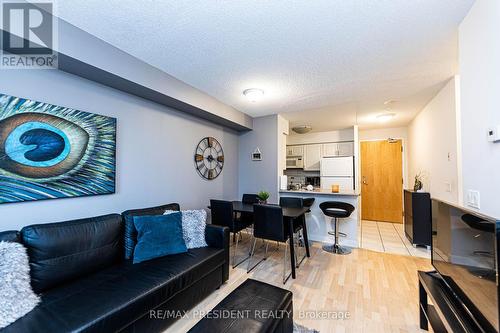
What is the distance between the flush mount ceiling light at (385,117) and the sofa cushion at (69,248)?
15.8 feet

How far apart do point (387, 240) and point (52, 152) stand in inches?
199

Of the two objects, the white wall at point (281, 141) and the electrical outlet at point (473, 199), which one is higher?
the white wall at point (281, 141)

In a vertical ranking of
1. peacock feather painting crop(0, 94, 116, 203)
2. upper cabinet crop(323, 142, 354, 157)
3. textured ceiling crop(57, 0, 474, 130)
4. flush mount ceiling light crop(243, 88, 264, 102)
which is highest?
textured ceiling crop(57, 0, 474, 130)

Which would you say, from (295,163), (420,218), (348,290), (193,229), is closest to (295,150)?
(295,163)

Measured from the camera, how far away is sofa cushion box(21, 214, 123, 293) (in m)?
1.48

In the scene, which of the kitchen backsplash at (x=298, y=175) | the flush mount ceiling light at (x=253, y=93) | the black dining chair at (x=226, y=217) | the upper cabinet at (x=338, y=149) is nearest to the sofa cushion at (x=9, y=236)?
the black dining chair at (x=226, y=217)

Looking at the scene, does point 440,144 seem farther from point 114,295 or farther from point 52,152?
point 52,152

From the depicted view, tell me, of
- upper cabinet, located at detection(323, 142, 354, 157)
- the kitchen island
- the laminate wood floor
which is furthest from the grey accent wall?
upper cabinet, located at detection(323, 142, 354, 157)

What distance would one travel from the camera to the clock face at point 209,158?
11.5 ft

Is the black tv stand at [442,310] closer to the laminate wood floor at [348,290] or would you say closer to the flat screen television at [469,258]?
the flat screen television at [469,258]

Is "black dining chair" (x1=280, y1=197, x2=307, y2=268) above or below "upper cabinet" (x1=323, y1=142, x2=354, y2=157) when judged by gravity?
below

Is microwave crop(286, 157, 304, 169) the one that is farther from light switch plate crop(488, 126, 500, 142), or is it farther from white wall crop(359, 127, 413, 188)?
light switch plate crop(488, 126, 500, 142)

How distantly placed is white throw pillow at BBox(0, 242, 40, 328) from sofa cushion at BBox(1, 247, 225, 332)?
0.06 meters

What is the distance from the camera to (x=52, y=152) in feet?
5.92
